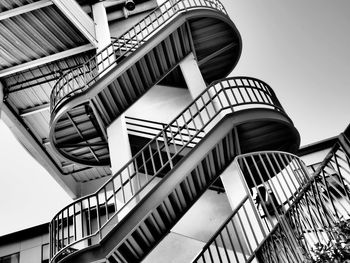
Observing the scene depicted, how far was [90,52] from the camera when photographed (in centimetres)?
1153

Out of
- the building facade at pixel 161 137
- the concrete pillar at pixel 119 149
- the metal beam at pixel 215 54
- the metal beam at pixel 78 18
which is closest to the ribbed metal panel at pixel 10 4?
the building facade at pixel 161 137

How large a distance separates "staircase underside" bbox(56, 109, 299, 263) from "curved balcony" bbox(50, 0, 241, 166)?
3.09 meters

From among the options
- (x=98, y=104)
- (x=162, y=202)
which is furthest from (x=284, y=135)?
(x=98, y=104)

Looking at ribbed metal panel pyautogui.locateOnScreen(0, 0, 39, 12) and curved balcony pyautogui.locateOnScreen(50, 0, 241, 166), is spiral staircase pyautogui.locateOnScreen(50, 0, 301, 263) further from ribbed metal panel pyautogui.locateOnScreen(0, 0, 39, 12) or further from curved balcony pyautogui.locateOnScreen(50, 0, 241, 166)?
ribbed metal panel pyautogui.locateOnScreen(0, 0, 39, 12)

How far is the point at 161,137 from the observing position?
8.81 m

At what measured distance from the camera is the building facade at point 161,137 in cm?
562

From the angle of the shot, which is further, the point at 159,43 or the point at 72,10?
the point at 72,10

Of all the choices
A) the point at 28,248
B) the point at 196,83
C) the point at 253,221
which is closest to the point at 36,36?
the point at 196,83

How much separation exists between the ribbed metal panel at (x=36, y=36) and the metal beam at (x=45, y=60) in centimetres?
19

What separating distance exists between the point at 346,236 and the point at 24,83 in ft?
36.9

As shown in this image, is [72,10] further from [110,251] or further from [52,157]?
[110,251]

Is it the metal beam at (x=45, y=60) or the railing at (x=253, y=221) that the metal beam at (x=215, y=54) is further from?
the railing at (x=253, y=221)

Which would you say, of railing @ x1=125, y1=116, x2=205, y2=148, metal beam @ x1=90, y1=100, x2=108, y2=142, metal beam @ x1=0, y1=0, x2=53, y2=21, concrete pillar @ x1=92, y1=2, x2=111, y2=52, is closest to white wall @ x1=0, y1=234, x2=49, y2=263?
railing @ x1=125, y1=116, x2=205, y2=148

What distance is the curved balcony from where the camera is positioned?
26.7 feet
